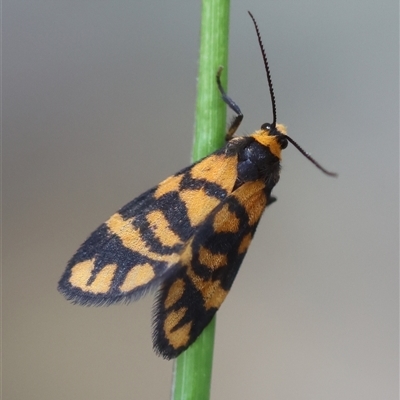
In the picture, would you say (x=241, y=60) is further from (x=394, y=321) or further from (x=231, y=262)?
(x=231, y=262)

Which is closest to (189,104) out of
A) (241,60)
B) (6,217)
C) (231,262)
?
(241,60)

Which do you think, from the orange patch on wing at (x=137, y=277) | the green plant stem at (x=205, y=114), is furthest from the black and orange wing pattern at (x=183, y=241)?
the green plant stem at (x=205, y=114)

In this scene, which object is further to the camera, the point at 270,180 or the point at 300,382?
the point at 300,382

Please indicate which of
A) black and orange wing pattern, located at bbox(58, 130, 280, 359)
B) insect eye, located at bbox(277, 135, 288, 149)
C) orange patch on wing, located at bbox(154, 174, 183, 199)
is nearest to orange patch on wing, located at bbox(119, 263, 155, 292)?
black and orange wing pattern, located at bbox(58, 130, 280, 359)

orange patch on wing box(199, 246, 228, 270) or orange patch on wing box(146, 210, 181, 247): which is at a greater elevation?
orange patch on wing box(146, 210, 181, 247)

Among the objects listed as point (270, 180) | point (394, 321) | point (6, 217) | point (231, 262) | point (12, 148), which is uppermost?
point (12, 148)

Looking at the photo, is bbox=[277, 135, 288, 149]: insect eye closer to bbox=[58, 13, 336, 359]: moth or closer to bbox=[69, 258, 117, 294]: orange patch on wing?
bbox=[58, 13, 336, 359]: moth

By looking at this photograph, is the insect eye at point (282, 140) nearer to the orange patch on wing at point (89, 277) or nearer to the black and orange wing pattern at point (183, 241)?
the black and orange wing pattern at point (183, 241)
